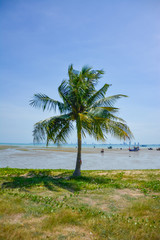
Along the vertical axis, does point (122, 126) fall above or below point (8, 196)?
above

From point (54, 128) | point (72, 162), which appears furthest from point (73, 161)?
point (54, 128)

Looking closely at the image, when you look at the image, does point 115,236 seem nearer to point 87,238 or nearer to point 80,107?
point 87,238

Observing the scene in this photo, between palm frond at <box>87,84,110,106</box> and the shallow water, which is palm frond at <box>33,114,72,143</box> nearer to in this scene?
palm frond at <box>87,84,110,106</box>

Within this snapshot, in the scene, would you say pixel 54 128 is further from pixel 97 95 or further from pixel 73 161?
pixel 73 161

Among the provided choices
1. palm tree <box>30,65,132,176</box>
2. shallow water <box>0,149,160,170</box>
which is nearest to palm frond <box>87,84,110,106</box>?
palm tree <box>30,65,132,176</box>

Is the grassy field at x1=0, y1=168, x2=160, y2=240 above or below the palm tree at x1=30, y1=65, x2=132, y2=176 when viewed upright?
below

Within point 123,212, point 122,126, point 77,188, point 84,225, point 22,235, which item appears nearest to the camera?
point 22,235

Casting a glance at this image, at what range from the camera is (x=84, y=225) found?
5.17 m

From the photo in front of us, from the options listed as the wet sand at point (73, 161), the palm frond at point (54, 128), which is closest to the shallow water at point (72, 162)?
the wet sand at point (73, 161)

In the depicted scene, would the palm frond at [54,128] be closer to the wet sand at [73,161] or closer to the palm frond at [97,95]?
the palm frond at [97,95]

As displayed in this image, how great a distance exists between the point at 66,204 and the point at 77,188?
2.89 meters

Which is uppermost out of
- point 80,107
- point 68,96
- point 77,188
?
point 68,96

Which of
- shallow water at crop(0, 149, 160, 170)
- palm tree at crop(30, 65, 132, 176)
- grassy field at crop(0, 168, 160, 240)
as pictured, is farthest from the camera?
shallow water at crop(0, 149, 160, 170)

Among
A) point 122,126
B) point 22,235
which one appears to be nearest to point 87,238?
point 22,235
